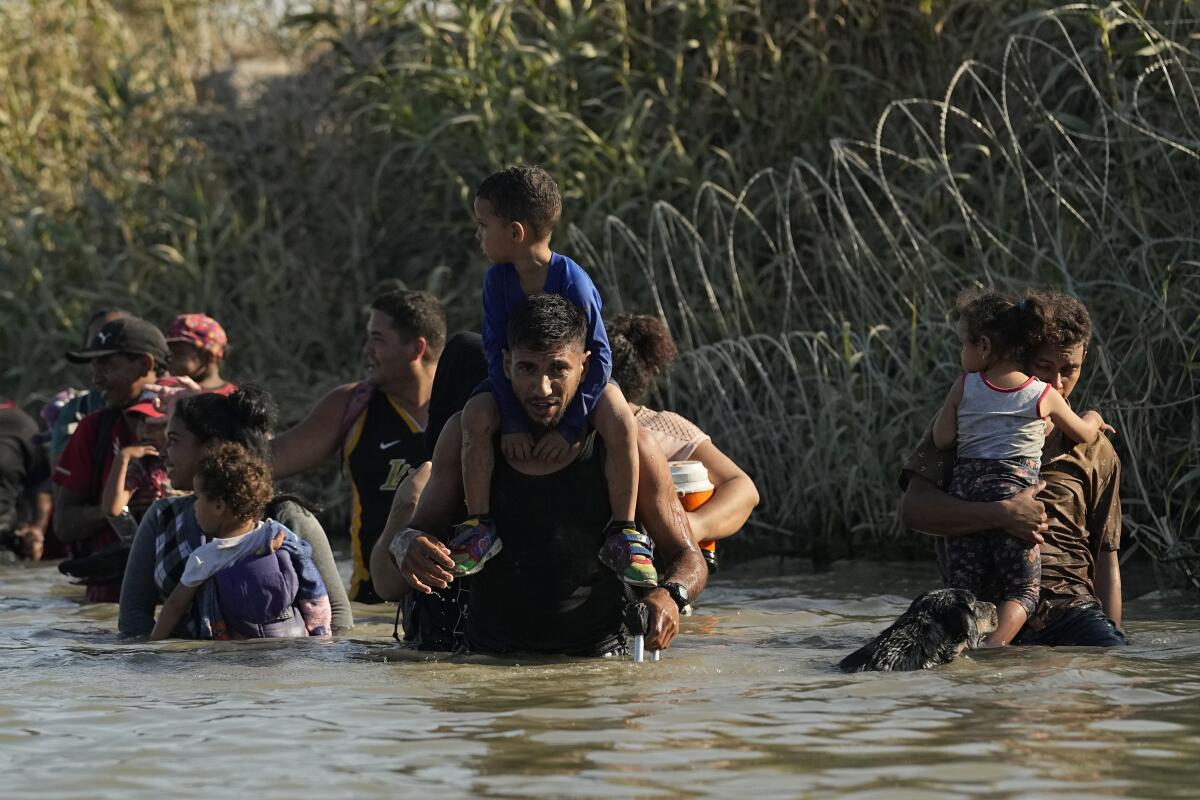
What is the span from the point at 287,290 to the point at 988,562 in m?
8.77

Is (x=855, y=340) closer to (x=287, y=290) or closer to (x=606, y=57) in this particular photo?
(x=606, y=57)

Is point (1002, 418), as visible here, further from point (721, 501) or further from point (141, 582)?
point (141, 582)

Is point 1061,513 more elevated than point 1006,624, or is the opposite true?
point 1061,513

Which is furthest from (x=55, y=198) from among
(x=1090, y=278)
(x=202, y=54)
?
(x=1090, y=278)

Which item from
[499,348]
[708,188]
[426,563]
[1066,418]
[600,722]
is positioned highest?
[708,188]

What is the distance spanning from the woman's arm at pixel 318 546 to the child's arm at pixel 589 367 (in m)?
1.43

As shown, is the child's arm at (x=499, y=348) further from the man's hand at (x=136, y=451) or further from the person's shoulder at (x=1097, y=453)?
the man's hand at (x=136, y=451)

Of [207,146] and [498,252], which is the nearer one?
[498,252]

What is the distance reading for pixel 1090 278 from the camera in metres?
10.0

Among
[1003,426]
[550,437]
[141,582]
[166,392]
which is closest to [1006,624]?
[1003,426]

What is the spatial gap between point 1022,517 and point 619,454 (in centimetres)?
142

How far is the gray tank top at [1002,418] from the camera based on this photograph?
651 centimetres

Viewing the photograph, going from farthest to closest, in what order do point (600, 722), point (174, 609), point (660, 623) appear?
point (174, 609) → point (660, 623) → point (600, 722)

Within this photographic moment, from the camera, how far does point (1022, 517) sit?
6.48 m
